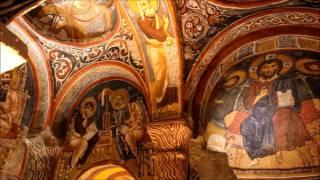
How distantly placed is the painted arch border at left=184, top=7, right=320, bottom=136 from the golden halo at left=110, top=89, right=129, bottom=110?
1.64 meters

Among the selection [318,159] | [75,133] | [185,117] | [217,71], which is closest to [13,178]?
[75,133]

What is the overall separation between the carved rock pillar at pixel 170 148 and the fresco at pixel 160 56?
9.3 inches

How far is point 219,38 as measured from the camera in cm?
714

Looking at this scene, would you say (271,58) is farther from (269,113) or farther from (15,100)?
(15,100)

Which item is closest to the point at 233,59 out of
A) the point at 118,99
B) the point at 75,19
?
the point at 118,99

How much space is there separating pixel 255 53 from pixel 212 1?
4.71ft

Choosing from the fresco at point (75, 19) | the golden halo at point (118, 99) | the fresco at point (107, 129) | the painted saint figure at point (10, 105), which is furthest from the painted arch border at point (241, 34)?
the painted saint figure at point (10, 105)

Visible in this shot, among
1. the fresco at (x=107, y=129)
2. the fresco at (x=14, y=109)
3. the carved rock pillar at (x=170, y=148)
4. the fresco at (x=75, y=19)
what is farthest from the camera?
the fresco at (x=14, y=109)

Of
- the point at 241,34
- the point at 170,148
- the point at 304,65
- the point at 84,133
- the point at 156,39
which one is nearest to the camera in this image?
the point at 170,148

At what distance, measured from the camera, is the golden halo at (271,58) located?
727 centimetres

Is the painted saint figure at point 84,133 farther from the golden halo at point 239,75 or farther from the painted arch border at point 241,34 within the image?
the golden halo at point 239,75

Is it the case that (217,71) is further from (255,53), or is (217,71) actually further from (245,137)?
(245,137)

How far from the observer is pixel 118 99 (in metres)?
8.37

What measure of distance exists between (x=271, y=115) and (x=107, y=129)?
3.14 m
